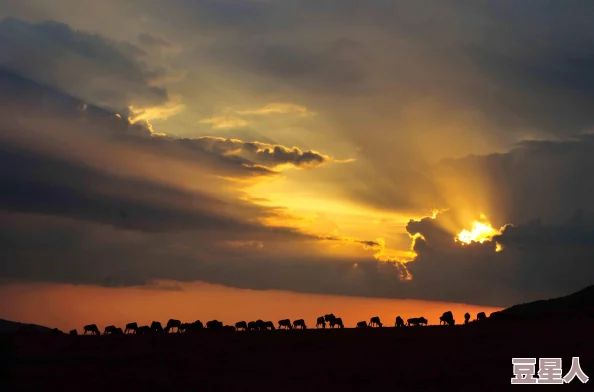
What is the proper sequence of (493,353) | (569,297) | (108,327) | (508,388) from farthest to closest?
(569,297) → (108,327) → (493,353) → (508,388)

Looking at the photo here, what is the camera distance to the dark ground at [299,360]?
120 ft

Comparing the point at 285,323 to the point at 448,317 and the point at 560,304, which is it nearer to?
the point at 448,317

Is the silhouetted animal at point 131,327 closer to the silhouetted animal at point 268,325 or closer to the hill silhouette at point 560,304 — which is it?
the silhouetted animal at point 268,325

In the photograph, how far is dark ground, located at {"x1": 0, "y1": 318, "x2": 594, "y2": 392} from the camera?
36469mm

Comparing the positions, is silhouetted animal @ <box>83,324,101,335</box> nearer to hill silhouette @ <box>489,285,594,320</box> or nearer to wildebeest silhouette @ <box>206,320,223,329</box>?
wildebeest silhouette @ <box>206,320,223,329</box>

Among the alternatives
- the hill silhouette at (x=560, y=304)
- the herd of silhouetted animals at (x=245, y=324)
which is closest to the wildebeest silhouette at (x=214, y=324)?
the herd of silhouetted animals at (x=245, y=324)

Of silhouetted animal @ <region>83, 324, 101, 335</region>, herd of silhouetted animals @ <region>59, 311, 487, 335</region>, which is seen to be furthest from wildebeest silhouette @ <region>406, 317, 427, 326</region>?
silhouetted animal @ <region>83, 324, 101, 335</region>

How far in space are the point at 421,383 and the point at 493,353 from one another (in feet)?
38.4

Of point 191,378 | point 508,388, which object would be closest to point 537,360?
point 508,388

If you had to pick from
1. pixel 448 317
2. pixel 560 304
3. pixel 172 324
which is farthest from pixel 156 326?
pixel 560 304

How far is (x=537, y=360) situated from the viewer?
40938mm

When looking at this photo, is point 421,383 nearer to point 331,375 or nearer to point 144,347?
point 331,375

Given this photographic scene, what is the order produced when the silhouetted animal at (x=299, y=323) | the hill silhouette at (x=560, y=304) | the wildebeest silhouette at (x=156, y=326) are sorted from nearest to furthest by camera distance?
the wildebeest silhouette at (x=156, y=326) < the silhouetted animal at (x=299, y=323) < the hill silhouette at (x=560, y=304)

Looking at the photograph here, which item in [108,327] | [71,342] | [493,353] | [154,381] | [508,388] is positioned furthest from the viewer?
[108,327]
